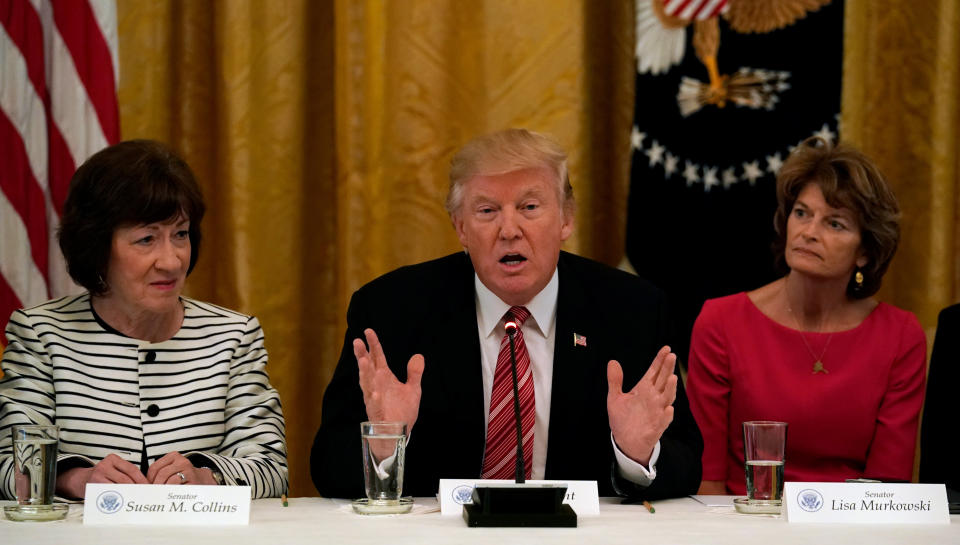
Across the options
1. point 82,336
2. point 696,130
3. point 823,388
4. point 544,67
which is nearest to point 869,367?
point 823,388

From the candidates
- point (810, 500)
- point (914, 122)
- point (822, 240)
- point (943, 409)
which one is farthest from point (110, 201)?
point (914, 122)

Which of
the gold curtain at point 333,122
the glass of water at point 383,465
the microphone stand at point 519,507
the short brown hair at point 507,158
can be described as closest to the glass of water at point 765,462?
the microphone stand at point 519,507

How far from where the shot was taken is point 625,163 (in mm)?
3957

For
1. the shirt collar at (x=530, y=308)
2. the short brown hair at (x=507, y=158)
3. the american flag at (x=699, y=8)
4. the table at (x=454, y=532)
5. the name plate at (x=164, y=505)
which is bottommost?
the table at (x=454, y=532)

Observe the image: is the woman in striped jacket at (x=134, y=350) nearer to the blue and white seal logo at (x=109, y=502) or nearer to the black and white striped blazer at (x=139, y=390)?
the black and white striped blazer at (x=139, y=390)

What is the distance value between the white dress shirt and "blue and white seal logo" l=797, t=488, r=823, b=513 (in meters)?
0.73

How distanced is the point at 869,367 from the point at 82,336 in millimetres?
2181

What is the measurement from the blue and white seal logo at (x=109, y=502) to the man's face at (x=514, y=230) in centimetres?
108

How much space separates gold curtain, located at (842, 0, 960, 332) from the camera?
3.87 m

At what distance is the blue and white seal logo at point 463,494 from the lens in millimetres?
2117

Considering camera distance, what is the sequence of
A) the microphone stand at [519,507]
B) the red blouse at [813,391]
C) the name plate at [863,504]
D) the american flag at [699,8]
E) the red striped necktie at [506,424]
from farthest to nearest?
the american flag at [699,8]
the red blouse at [813,391]
the red striped necktie at [506,424]
the name plate at [863,504]
the microphone stand at [519,507]

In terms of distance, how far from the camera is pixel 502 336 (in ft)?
9.04

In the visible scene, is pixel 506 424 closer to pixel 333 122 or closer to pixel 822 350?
pixel 822 350

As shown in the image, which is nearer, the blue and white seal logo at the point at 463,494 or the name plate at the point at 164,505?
the name plate at the point at 164,505
